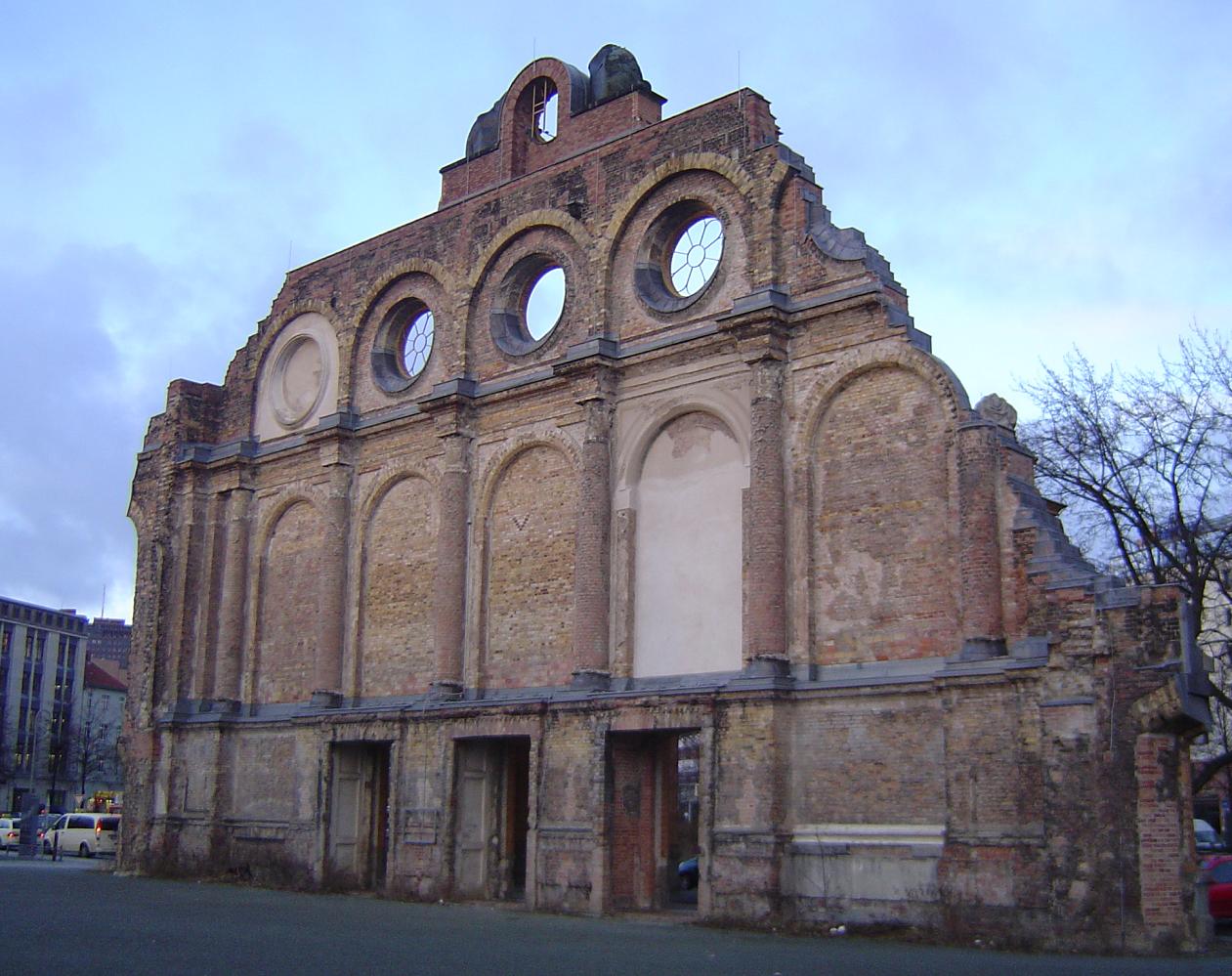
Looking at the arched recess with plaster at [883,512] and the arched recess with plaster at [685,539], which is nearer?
the arched recess with plaster at [883,512]

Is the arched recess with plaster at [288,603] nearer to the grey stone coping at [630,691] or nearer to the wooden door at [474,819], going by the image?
the grey stone coping at [630,691]

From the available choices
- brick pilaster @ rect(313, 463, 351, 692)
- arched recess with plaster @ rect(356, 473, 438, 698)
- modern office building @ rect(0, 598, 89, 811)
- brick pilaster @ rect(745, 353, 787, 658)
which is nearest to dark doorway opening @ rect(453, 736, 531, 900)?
arched recess with plaster @ rect(356, 473, 438, 698)

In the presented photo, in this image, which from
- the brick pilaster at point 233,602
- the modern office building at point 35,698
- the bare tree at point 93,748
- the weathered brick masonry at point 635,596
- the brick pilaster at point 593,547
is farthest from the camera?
the modern office building at point 35,698

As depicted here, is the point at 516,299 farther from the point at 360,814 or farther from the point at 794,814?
the point at 794,814

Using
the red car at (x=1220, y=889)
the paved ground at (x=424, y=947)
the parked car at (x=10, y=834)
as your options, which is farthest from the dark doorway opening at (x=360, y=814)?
the parked car at (x=10, y=834)

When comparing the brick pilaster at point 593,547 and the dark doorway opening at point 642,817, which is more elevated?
the brick pilaster at point 593,547

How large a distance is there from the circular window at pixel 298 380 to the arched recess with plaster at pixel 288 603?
6.19ft

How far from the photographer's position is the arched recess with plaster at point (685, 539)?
67.2 feet

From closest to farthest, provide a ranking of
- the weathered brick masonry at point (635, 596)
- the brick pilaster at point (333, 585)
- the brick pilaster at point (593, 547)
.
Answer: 1. the weathered brick masonry at point (635, 596)
2. the brick pilaster at point (593, 547)
3. the brick pilaster at point (333, 585)

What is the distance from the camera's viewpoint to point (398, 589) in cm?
2541

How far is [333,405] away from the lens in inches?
1082

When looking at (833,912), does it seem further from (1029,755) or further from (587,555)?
(587,555)

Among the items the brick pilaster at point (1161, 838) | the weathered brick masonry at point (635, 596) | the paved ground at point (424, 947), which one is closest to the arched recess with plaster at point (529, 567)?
the weathered brick masonry at point (635, 596)

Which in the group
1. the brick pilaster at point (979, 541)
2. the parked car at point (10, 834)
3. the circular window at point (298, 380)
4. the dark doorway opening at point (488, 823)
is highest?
the circular window at point (298, 380)
